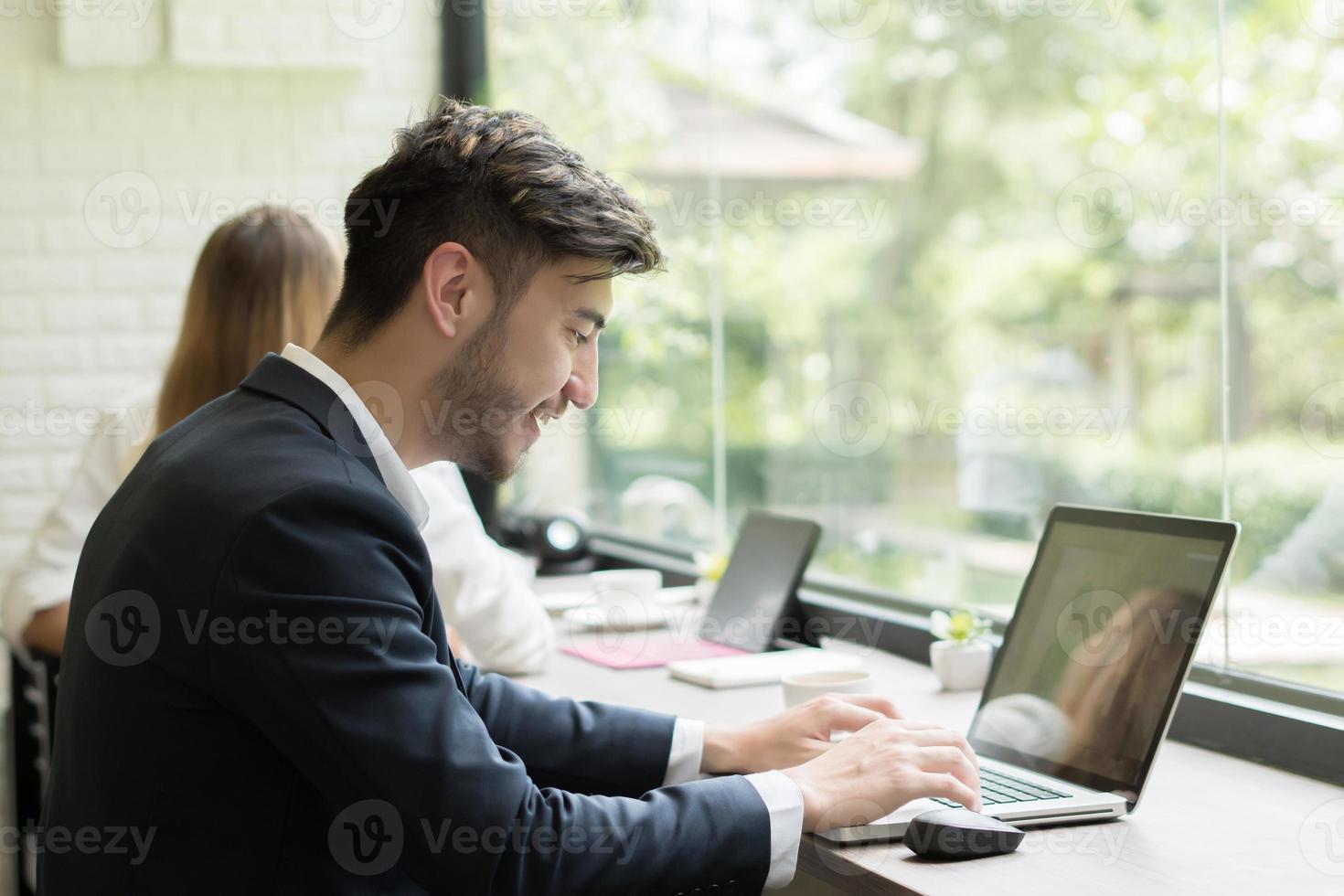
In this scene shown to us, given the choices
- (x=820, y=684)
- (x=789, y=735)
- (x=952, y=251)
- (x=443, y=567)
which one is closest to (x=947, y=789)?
(x=789, y=735)

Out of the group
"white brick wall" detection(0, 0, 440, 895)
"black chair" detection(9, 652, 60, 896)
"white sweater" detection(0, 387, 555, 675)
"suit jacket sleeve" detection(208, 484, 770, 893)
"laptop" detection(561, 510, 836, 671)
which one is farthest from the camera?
"white brick wall" detection(0, 0, 440, 895)

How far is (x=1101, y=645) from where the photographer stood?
1.45 m

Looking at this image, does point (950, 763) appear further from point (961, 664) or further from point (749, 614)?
point (749, 614)

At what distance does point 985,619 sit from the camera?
6.75 ft

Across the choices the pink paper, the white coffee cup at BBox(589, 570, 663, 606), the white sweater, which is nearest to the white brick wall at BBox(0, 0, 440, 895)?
the white sweater

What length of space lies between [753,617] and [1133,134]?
2005 mm

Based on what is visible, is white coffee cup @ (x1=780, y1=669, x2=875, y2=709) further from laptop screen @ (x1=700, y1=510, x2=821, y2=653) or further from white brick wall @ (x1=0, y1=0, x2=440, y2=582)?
white brick wall @ (x1=0, y1=0, x2=440, y2=582)

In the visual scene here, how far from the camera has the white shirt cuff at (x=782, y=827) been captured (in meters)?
1.15

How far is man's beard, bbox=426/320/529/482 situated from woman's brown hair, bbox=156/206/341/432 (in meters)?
0.92

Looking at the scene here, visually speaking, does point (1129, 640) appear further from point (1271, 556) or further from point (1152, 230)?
point (1152, 230)

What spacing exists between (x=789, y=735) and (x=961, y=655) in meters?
0.51

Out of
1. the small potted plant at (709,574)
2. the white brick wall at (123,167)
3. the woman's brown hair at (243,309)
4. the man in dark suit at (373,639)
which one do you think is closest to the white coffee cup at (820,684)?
the man in dark suit at (373,639)

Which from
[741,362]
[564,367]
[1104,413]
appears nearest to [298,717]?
[564,367]

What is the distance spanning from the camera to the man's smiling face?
50.1 inches
